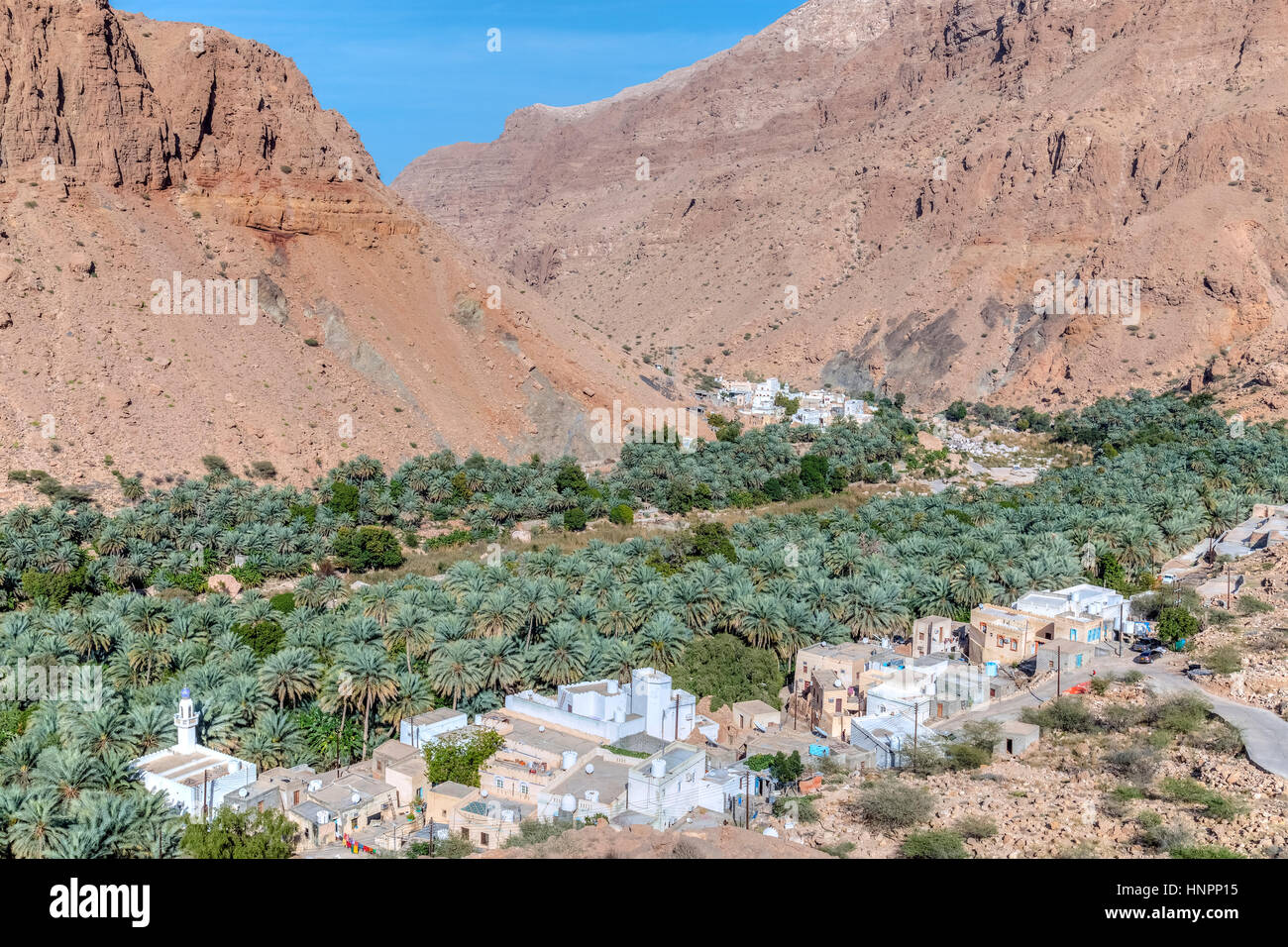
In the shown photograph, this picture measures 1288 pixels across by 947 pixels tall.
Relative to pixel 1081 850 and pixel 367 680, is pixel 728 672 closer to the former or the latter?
pixel 367 680

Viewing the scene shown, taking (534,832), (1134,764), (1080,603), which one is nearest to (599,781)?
(534,832)

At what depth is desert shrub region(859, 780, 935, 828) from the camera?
973 inches

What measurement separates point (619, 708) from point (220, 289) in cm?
4005

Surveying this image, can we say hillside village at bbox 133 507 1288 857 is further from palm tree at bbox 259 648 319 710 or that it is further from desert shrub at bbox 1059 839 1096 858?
palm tree at bbox 259 648 319 710

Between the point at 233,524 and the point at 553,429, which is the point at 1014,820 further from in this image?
the point at 553,429

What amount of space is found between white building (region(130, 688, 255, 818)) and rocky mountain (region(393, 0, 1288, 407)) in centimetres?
5907

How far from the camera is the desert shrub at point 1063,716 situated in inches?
1201

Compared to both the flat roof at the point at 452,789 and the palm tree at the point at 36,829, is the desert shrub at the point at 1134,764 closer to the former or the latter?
the flat roof at the point at 452,789

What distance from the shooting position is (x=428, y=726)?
28562mm

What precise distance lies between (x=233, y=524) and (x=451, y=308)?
23.5 m

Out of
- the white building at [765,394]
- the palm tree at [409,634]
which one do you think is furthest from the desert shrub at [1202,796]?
the white building at [765,394]

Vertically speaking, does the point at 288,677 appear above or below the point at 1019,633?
above

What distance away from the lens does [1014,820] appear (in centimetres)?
2444

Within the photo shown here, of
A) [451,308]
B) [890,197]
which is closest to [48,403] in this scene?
[451,308]
